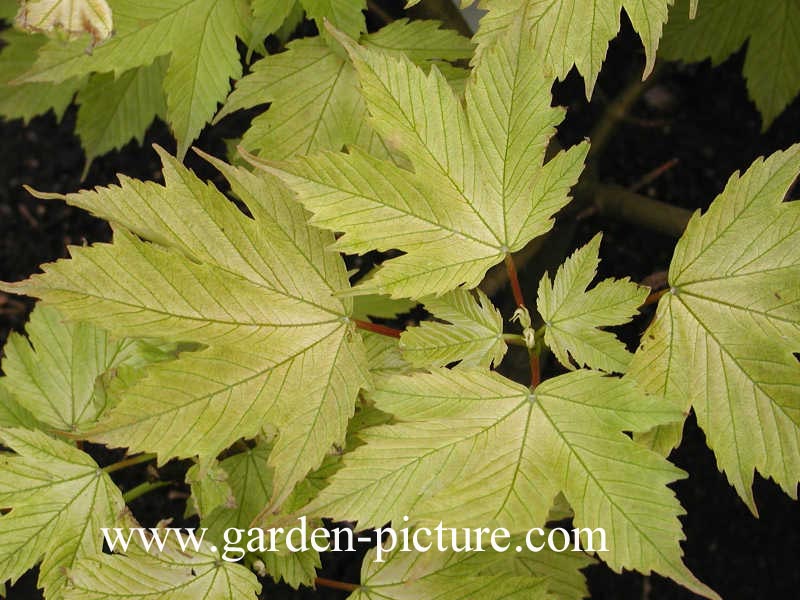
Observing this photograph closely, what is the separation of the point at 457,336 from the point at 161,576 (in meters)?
0.42

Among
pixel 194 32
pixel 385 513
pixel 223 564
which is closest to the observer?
pixel 385 513

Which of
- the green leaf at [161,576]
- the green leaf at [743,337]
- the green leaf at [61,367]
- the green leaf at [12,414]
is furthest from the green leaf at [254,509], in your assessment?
the green leaf at [743,337]

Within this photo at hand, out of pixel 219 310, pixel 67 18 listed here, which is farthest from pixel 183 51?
pixel 219 310

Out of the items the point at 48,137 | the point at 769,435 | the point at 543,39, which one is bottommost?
the point at 769,435

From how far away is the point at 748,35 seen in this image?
128cm

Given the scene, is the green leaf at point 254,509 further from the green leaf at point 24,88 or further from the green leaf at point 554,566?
the green leaf at point 24,88

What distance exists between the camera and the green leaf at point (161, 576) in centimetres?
84

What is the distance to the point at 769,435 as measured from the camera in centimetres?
77

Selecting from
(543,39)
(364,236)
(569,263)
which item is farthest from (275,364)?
(543,39)

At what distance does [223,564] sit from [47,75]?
0.64 m

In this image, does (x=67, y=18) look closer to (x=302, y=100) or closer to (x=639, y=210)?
(x=302, y=100)

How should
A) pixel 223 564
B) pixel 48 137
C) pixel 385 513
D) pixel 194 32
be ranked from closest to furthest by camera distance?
1. pixel 385 513
2. pixel 223 564
3. pixel 194 32
4. pixel 48 137

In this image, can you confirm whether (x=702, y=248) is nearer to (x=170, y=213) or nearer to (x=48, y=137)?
(x=170, y=213)

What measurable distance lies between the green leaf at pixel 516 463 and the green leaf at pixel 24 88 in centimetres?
87
